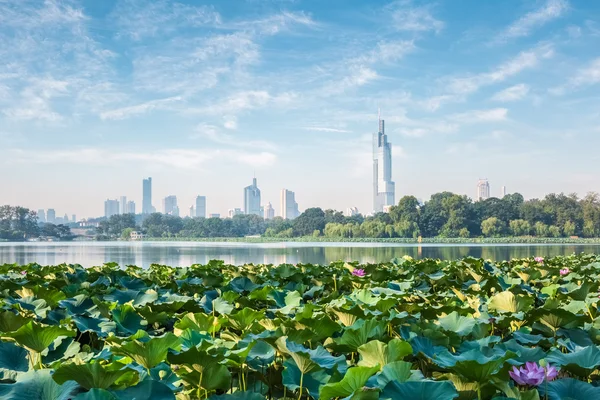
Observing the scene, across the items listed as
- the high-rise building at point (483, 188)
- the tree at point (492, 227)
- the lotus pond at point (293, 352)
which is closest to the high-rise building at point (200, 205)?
the high-rise building at point (483, 188)

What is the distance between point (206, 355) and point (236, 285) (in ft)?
6.29

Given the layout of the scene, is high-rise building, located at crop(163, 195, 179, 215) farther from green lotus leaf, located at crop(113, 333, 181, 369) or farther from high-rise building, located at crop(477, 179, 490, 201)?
green lotus leaf, located at crop(113, 333, 181, 369)

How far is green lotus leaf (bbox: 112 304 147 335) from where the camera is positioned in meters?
1.79

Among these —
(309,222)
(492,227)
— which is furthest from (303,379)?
(309,222)

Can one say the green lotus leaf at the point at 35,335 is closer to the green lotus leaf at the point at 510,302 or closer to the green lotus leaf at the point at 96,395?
the green lotus leaf at the point at 96,395

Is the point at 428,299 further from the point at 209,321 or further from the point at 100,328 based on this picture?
the point at 100,328

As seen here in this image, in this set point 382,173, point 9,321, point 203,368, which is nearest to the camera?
point 203,368

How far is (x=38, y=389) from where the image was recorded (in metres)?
0.97

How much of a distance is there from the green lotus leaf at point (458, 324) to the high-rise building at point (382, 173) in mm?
132077

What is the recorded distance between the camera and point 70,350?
142cm

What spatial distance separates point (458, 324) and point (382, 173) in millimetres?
134902

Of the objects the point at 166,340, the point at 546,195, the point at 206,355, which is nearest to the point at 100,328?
the point at 166,340

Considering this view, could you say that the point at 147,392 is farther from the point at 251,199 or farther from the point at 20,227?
the point at 251,199

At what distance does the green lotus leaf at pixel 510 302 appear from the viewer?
2.07 meters
